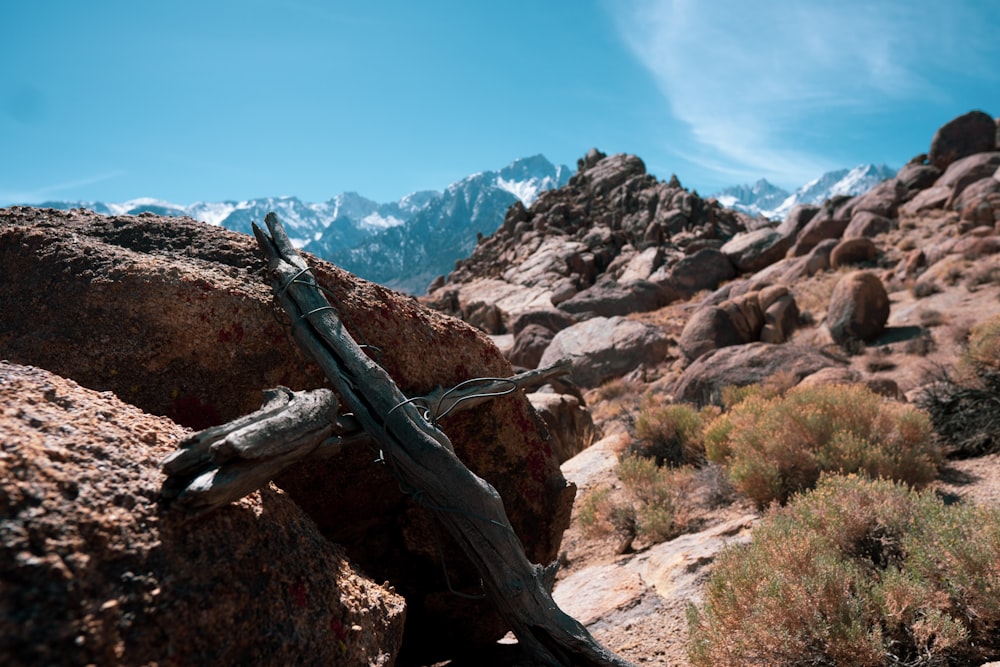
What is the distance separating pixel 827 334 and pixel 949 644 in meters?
13.8

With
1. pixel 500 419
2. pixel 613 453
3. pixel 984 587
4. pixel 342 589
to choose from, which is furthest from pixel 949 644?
pixel 613 453

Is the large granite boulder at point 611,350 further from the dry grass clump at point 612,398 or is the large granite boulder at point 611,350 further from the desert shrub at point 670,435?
the desert shrub at point 670,435

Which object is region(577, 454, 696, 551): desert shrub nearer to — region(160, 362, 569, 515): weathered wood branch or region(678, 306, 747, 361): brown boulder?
region(160, 362, 569, 515): weathered wood branch

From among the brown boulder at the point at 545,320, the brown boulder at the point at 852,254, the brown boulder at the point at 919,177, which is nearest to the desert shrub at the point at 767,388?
the brown boulder at the point at 545,320

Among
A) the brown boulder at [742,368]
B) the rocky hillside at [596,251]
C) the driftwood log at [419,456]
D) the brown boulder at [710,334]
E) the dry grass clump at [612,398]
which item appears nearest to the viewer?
the driftwood log at [419,456]

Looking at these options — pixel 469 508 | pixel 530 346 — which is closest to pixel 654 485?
pixel 469 508

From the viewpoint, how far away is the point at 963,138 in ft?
114

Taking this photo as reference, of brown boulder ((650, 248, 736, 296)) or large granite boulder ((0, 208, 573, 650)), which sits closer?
large granite boulder ((0, 208, 573, 650))

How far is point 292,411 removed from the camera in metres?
2.43

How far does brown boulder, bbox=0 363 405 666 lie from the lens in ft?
5.00

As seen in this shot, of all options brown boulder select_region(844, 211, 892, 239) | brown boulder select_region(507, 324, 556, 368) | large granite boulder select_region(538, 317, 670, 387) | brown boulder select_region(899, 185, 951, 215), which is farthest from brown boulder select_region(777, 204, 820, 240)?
large granite boulder select_region(538, 317, 670, 387)

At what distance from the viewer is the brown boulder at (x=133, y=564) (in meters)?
1.52

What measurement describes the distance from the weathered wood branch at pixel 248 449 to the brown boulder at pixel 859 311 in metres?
14.8

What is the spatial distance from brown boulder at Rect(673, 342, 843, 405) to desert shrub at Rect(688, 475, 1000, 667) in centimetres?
676
